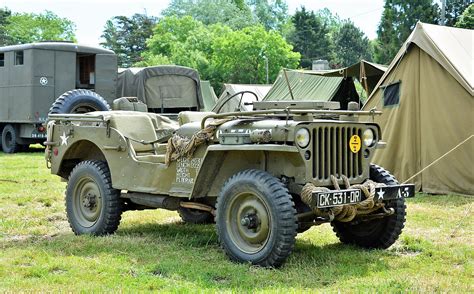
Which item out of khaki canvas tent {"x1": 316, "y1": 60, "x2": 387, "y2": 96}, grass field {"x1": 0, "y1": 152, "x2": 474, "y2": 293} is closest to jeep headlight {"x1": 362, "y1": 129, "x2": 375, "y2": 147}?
grass field {"x1": 0, "y1": 152, "x2": 474, "y2": 293}

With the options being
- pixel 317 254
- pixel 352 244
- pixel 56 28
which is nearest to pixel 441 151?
pixel 352 244

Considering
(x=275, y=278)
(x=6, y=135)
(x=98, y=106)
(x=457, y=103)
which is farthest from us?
(x=6, y=135)

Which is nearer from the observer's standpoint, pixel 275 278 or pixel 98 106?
pixel 275 278

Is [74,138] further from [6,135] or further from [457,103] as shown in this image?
[6,135]

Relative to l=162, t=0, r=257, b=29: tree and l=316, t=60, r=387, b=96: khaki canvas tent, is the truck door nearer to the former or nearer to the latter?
l=316, t=60, r=387, b=96: khaki canvas tent

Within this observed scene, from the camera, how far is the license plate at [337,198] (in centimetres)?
546

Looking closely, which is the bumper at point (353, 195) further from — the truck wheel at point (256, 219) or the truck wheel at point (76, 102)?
A: the truck wheel at point (76, 102)

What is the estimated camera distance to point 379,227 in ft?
21.4

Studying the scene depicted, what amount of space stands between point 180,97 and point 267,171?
15143 mm

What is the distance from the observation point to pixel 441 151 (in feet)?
35.5

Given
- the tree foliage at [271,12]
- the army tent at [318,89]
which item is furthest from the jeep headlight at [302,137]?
the tree foliage at [271,12]

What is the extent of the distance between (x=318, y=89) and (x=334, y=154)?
586 inches

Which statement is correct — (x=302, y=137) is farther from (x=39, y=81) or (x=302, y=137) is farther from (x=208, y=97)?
(x=208, y=97)

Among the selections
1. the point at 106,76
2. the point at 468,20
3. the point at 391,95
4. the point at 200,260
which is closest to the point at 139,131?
the point at 200,260
